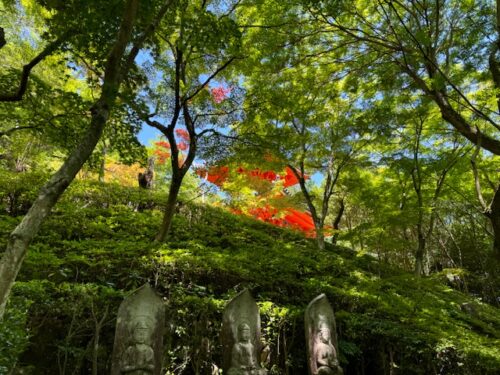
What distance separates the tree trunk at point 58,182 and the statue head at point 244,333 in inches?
105

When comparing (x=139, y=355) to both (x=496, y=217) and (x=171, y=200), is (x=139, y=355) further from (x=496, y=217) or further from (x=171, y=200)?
(x=496, y=217)

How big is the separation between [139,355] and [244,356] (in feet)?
4.30

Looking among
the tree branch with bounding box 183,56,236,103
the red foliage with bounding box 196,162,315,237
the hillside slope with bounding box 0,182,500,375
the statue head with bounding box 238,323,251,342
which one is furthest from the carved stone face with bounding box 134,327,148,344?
the red foliage with bounding box 196,162,315,237

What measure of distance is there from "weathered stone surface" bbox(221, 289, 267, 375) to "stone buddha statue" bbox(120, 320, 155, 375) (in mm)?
1026

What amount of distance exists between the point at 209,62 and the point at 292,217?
9.68 m

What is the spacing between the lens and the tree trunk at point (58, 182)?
338 centimetres

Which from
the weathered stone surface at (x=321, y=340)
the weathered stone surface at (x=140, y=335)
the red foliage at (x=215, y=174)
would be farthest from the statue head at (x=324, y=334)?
the red foliage at (x=215, y=174)

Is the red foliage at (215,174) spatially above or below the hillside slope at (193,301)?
above

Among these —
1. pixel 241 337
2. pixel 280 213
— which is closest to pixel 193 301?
pixel 241 337

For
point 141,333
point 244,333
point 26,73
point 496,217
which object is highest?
point 26,73

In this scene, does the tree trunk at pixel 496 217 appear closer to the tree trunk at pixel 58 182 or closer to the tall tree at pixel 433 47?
the tall tree at pixel 433 47

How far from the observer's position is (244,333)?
464cm

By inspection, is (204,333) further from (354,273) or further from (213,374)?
(354,273)

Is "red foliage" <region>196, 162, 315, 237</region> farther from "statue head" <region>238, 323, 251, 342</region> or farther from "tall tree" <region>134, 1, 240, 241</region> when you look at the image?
"statue head" <region>238, 323, 251, 342</region>
